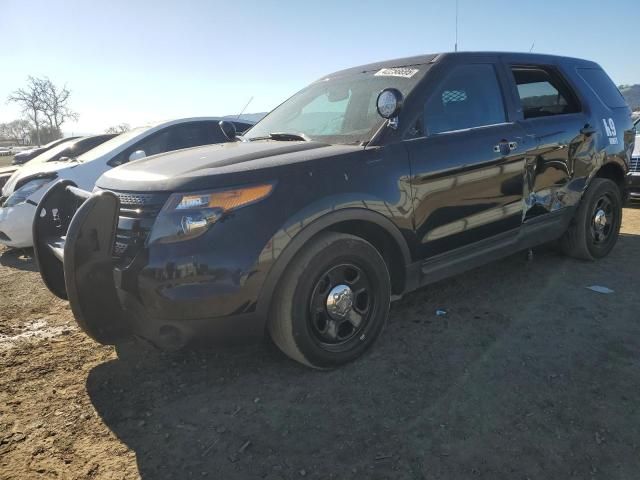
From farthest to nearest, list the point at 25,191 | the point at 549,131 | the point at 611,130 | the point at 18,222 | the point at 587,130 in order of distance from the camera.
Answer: the point at 25,191
the point at 18,222
the point at 611,130
the point at 587,130
the point at 549,131

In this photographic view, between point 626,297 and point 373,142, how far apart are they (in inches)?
102

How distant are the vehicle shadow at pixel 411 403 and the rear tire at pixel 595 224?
109 cm

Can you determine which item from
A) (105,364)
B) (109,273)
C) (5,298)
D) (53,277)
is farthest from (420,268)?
(5,298)

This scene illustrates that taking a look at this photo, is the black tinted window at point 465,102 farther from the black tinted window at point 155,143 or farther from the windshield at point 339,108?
the black tinted window at point 155,143

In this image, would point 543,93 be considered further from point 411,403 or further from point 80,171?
point 80,171

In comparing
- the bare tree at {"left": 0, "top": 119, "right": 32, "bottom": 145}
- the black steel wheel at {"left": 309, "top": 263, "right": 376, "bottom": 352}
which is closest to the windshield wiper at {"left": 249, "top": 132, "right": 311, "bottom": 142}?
the black steel wheel at {"left": 309, "top": 263, "right": 376, "bottom": 352}

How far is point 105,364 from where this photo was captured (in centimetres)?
302

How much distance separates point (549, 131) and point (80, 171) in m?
5.05

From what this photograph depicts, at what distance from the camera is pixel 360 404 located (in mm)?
2506

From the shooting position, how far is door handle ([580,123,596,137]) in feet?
13.9

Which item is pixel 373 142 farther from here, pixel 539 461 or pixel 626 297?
pixel 626 297

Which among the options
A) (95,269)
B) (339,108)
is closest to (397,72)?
(339,108)

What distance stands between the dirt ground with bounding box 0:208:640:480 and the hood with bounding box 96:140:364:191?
117 centimetres

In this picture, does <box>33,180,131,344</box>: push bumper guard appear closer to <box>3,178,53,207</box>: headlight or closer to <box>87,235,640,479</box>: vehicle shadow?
<box>87,235,640,479</box>: vehicle shadow
